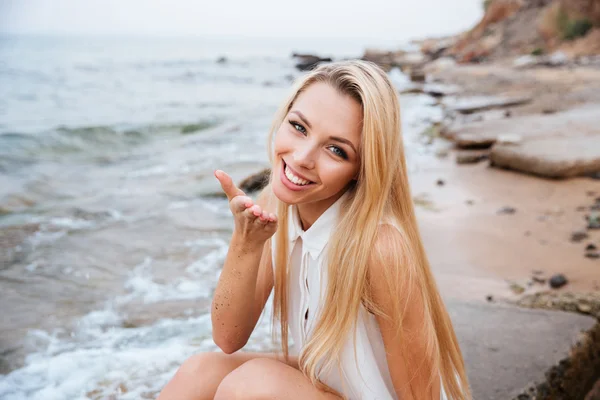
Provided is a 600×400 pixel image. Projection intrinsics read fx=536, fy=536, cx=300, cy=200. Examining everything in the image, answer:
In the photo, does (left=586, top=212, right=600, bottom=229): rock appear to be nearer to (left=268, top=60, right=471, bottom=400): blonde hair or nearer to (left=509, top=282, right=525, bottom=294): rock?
(left=509, top=282, right=525, bottom=294): rock

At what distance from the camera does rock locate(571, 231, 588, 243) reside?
13.5 feet

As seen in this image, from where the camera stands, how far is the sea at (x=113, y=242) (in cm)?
319

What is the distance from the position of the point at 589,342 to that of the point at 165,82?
26.7 m

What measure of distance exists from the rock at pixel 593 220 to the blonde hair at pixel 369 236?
2.98m

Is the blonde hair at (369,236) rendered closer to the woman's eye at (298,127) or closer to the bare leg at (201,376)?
the woman's eye at (298,127)

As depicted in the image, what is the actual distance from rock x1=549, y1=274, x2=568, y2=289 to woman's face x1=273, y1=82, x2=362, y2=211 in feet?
7.21

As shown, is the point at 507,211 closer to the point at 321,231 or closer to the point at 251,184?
the point at 251,184

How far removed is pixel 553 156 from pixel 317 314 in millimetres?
4938

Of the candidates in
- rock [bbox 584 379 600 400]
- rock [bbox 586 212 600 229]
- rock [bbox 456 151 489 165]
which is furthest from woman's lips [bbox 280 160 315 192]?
rock [bbox 456 151 489 165]

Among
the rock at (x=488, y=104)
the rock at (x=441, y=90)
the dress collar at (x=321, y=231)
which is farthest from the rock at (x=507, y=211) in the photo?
the rock at (x=441, y=90)

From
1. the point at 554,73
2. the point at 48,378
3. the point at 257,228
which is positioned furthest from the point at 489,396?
the point at 554,73

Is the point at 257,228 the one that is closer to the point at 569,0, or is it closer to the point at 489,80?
the point at 489,80

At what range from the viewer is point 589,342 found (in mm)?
2533

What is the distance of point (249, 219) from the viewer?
1749 mm
